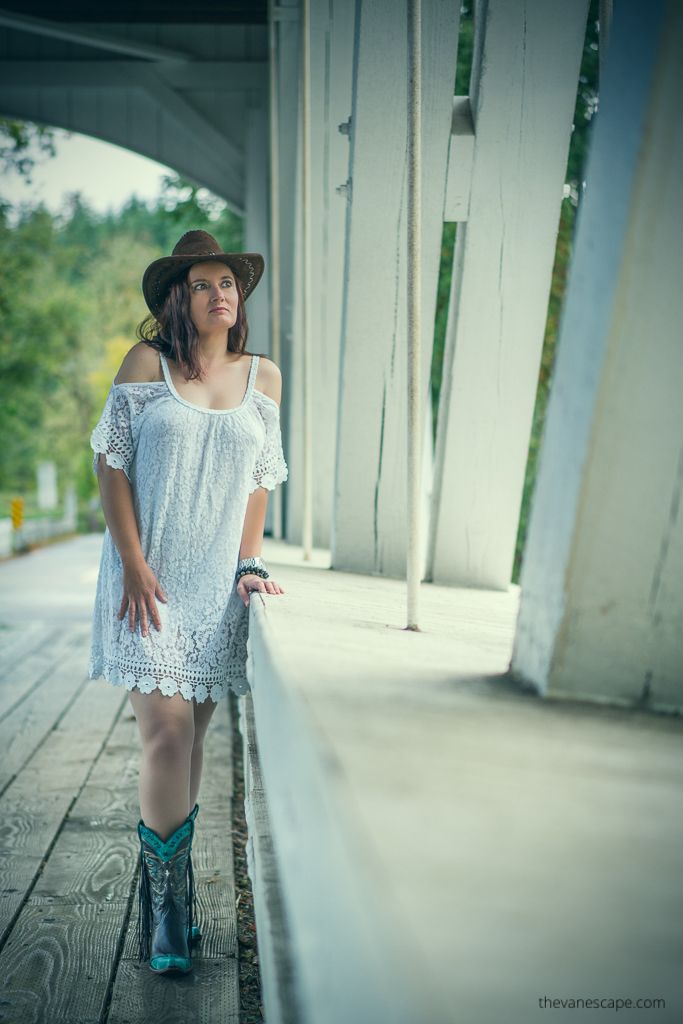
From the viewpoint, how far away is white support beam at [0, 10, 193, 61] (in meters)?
4.46

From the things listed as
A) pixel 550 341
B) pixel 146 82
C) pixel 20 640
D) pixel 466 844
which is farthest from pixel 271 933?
pixel 550 341

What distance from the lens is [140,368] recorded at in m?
1.73

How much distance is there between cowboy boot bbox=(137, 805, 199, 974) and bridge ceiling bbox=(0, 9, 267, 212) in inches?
186

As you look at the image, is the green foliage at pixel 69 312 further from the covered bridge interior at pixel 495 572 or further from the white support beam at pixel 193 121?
the covered bridge interior at pixel 495 572

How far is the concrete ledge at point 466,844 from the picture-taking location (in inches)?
16.3

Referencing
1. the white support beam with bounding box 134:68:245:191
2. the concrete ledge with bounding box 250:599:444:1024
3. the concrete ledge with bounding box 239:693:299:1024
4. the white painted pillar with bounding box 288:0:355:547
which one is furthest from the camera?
the white support beam with bounding box 134:68:245:191

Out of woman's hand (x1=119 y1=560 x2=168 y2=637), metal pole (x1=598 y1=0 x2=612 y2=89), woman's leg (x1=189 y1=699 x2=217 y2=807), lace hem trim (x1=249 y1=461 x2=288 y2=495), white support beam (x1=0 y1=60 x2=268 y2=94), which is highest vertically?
white support beam (x1=0 y1=60 x2=268 y2=94)

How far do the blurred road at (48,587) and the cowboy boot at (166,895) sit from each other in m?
4.34

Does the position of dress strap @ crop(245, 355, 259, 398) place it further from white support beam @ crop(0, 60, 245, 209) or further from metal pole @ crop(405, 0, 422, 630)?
white support beam @ crop(0, 60, 245, 209)

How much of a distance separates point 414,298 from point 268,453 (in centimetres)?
70

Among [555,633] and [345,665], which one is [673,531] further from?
[345,665]

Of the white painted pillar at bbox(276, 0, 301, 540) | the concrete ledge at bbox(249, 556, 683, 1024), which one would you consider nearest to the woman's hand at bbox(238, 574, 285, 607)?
the concrete ledge at bbox(249, 556, 683, 1024)

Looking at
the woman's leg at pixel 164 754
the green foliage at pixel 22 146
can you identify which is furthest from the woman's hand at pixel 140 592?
the green foliage at pixel 22 146

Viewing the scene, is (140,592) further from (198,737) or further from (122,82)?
(122,82)
